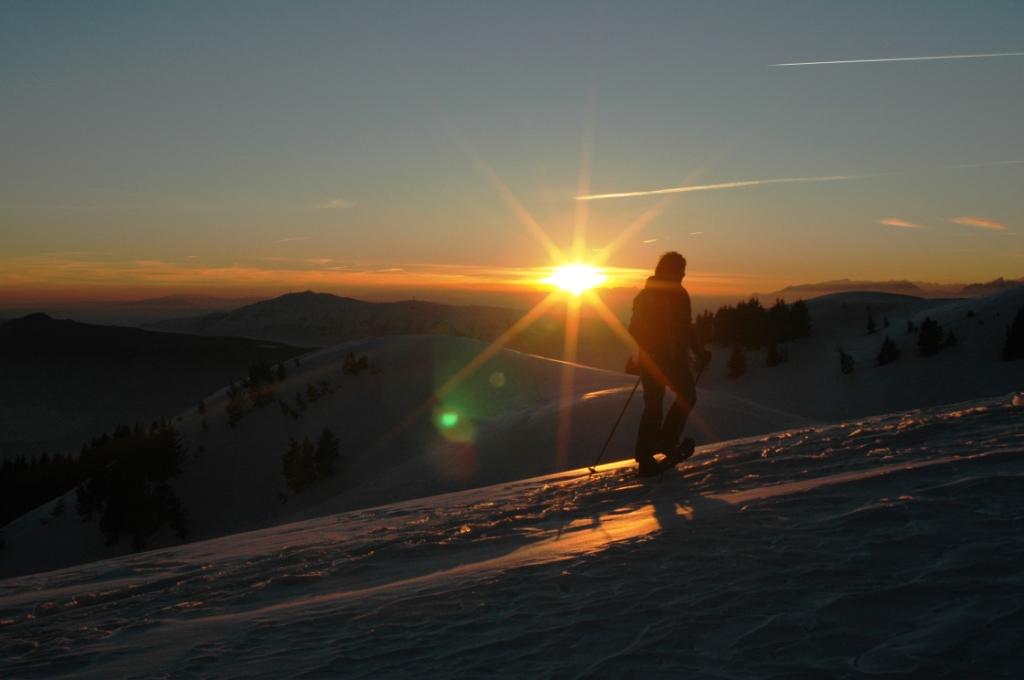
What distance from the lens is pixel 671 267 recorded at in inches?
285

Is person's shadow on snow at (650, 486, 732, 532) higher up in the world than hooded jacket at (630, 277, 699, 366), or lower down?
lower down

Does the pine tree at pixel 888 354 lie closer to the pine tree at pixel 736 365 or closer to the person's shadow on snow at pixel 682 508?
the pine tree at pixel 736 365

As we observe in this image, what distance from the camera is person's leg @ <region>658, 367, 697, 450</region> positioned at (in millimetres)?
7273

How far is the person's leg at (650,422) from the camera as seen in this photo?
721 cm

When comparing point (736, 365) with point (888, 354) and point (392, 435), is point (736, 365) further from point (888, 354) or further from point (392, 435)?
point (392, 435)

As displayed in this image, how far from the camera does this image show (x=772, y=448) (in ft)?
24.4

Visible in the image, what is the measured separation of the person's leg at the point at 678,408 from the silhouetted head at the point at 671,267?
837mm

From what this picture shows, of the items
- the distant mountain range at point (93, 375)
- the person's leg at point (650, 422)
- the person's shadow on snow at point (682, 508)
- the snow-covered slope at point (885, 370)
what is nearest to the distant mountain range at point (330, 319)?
the distant mountain range at point (93, 375)

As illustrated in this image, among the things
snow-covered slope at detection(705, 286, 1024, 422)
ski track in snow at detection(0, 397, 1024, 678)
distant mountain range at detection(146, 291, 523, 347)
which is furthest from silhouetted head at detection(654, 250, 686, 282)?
distant mountain range at detection(146, 291, 523, 347)

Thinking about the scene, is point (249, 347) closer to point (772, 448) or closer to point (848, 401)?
point (848, 401)

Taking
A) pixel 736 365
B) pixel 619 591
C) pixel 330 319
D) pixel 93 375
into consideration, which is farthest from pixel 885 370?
pixel 330 319

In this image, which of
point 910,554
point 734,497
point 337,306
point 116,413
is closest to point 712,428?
point 734,497

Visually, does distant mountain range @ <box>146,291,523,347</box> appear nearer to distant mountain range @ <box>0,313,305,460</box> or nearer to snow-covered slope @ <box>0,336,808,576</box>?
distant mountain range @ <box>0,313,305,460</box>

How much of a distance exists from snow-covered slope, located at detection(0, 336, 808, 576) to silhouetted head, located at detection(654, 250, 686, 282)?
4513mm
